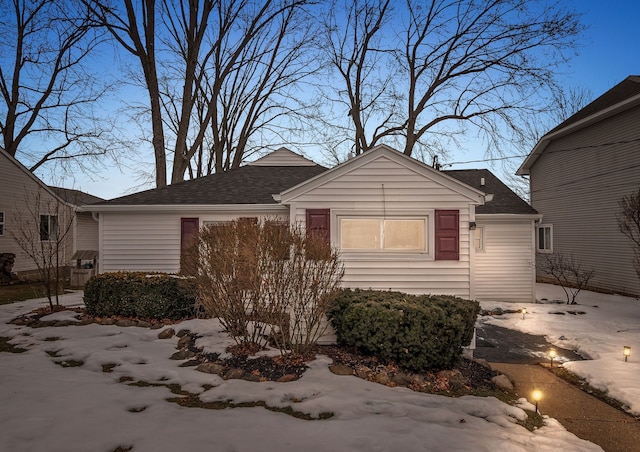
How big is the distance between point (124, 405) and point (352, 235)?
4.64m

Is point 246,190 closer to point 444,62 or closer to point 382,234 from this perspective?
point 382,234

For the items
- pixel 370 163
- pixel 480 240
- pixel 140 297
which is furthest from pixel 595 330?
pixel 140 297

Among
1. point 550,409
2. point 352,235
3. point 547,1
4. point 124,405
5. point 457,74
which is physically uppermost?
point 547,1

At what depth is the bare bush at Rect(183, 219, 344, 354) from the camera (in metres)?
5.13

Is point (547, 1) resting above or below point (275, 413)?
above

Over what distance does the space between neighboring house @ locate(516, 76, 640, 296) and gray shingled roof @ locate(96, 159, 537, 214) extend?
12.1 ft

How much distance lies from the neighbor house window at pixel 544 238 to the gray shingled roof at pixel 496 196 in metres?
4.44

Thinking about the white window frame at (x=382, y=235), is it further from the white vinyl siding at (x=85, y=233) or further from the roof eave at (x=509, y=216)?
the white vinyl siding at (x=85, y=233)

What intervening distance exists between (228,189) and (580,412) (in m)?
9.73

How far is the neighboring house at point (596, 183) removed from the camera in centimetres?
1206

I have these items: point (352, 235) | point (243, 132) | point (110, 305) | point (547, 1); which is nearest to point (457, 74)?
point (547, 1)

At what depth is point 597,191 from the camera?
13484 millimetres

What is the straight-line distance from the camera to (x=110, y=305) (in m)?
7.75

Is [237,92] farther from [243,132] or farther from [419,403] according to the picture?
[419,403]
